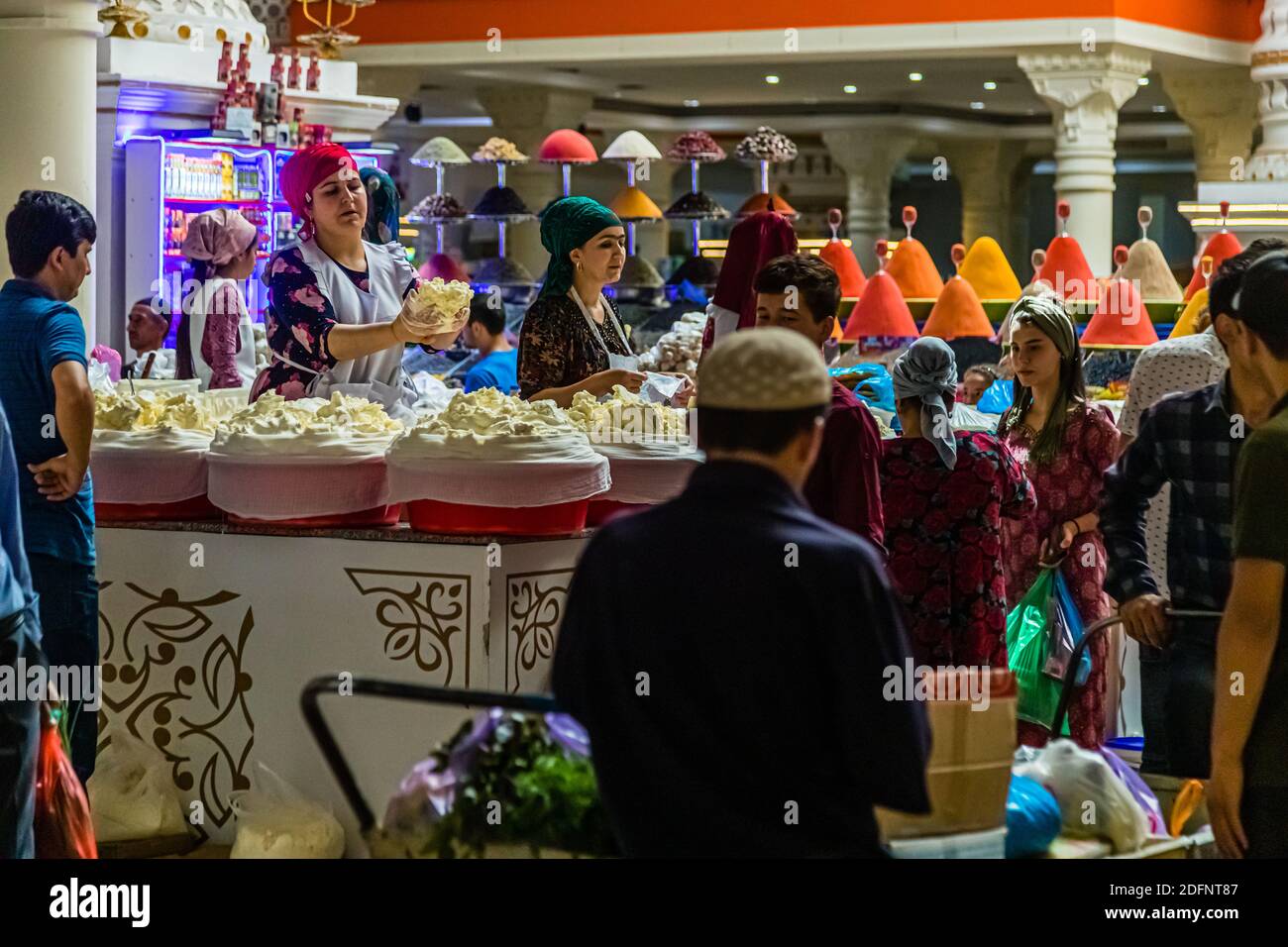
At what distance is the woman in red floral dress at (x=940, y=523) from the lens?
157 inches

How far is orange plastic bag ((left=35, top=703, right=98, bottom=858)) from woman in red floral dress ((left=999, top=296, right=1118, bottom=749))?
2345 mm

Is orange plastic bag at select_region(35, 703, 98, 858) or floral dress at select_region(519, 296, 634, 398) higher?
floral dress at select_region(519, 296, 634, 398)

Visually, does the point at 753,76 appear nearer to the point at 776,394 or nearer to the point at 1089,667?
the point at 1089,667

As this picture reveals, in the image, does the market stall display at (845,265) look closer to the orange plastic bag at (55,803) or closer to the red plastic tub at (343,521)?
the red plastic tub at (343,521)

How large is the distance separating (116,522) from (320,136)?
A: 715 centimetres

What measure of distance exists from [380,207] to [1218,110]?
1179 centimetres

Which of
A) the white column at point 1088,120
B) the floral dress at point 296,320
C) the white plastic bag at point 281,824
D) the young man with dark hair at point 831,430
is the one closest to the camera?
the young man with dark hair at point 831,430

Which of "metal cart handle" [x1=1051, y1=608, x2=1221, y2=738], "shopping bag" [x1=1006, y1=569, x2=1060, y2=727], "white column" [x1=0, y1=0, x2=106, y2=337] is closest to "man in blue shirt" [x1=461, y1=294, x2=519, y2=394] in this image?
"white column" [x1=0, y1=0, x2=106, y2=337]

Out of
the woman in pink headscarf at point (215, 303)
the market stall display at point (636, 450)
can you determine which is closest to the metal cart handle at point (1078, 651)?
the market stall display at point (636, 450)

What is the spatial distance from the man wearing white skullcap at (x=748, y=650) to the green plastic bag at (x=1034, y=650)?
92.7 inches

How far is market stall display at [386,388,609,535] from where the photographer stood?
3.82m

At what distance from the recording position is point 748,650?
203cm

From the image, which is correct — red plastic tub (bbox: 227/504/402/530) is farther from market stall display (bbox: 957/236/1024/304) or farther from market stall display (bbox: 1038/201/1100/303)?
market stall display (bbox: 957/236/1024/304)
